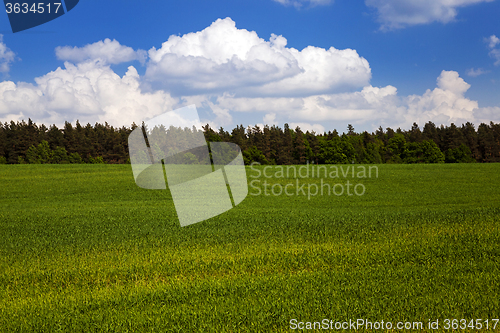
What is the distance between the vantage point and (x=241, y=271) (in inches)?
342

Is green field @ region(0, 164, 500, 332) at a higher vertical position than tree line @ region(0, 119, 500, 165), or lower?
lower

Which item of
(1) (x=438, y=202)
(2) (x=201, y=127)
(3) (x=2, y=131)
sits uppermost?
(3) (x=2, y=131)

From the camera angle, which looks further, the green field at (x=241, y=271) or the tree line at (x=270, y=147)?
the tree line at (x=270, y=147)

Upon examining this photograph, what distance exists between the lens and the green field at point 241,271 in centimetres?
596

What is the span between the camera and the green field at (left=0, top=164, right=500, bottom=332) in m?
5.96

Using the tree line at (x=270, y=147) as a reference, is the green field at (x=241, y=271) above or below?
below

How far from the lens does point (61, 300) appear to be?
7211 mm

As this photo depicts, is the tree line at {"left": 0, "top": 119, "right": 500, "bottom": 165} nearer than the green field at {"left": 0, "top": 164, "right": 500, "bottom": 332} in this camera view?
No

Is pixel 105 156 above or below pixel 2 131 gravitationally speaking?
below

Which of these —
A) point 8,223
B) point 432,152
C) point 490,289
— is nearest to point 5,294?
point 490,289

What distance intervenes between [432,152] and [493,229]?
98.9 meters

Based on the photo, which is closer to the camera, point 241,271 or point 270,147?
point 241,271

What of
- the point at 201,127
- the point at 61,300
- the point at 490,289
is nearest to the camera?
the point at 490,289

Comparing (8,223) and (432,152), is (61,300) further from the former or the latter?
(432,152)
